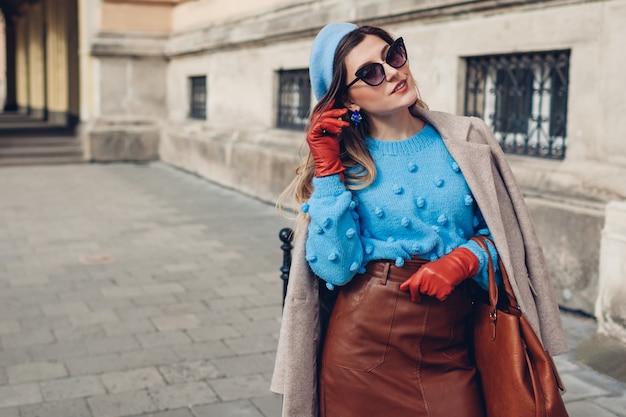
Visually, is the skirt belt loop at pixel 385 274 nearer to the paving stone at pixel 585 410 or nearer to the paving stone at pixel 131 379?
the paving stone at pixel 585 410

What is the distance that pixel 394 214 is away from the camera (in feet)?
8.04

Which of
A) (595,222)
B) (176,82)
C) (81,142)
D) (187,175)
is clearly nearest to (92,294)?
(595,222)

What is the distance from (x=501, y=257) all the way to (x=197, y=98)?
1268cm

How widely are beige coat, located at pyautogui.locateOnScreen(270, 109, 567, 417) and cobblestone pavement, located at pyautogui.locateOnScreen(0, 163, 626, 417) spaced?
180 cm

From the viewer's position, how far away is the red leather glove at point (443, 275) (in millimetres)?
2309

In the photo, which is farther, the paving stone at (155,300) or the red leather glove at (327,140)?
the paving stone at (155,300)

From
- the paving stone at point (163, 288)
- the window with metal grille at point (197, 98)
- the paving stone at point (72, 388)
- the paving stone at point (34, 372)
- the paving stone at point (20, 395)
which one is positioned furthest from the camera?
the window with metal grille at point (197, 98)

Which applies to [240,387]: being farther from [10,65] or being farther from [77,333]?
[10,65]

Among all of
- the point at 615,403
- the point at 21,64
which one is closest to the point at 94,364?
the point at 615,403

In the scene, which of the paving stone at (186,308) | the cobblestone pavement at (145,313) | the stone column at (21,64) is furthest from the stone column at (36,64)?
the paving stone at (186,308)

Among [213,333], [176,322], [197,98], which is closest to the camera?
[213,333]

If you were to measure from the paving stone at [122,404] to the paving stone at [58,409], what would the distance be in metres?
0.04

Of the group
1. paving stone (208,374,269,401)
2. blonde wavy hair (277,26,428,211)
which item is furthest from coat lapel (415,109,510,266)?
paving stone (208,374,269,401)

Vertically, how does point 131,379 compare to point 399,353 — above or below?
below
